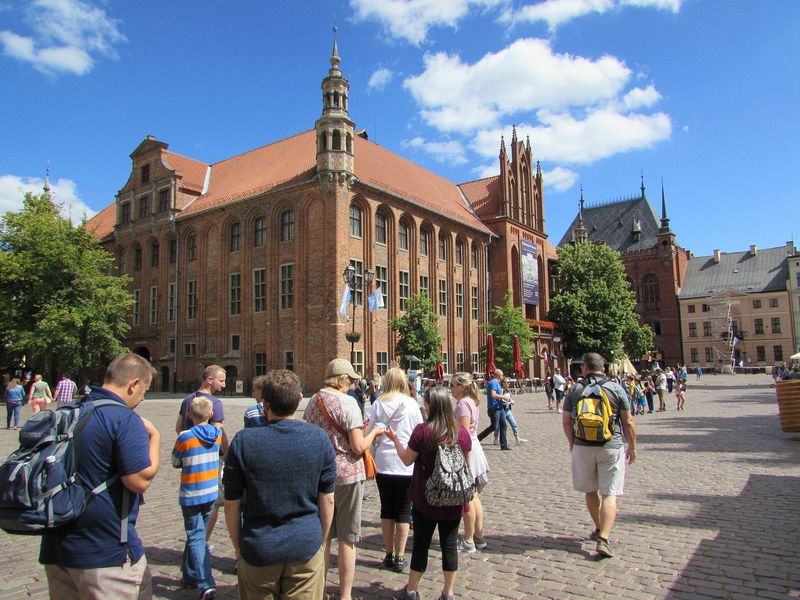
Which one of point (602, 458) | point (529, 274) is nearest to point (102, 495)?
point (602, 458)

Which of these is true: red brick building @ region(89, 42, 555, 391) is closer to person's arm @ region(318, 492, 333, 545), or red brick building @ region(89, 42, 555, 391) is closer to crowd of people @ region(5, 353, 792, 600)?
crowd of people @ region(5, 353, 792, 600)

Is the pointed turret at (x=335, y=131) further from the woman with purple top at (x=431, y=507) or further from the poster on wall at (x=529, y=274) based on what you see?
the woman with purple top at (x=431, y=507)

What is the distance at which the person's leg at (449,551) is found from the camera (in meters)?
4.37

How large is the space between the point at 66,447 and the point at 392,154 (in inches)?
1700

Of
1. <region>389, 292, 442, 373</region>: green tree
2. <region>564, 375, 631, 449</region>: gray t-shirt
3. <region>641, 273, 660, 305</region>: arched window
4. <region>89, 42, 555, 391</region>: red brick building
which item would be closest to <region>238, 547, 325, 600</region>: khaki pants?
<region>564, 375, 631, 449</region>: gray t-shirt

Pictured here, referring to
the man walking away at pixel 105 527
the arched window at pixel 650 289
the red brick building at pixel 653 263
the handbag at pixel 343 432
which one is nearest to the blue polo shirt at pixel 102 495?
the man walking away at pixel 105 527

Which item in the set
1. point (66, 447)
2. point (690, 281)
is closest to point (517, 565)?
point (66, 447)

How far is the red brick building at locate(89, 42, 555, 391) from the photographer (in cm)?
3225

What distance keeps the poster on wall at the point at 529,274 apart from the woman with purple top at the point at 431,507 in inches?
1662

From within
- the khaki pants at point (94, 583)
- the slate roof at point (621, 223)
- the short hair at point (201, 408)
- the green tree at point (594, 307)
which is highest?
the slate roof at point (621, 223)

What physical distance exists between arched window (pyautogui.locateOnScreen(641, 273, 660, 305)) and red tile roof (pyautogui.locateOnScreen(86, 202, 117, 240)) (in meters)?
64.0

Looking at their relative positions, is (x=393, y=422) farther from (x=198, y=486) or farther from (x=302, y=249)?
(x=302, y=249)

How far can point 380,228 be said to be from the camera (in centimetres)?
3581

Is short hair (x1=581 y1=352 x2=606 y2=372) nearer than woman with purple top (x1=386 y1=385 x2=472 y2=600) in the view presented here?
No
